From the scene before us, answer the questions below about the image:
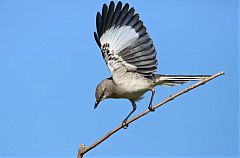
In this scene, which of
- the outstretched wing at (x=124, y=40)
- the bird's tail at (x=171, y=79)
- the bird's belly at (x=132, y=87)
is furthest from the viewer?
the bird's belly at (x=132, y=87)

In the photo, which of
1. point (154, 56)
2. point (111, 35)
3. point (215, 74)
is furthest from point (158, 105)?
point (111, 35)

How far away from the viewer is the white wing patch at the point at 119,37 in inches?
191

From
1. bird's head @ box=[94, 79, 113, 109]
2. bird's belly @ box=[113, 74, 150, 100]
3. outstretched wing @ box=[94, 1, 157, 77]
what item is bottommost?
bird's belly @ box=[113, 74, 150, 100]

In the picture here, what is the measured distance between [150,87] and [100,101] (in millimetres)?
675

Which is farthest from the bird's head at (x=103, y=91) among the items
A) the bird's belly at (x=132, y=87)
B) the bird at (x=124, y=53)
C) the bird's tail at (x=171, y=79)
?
the bird's tail at (x=171, y=79)

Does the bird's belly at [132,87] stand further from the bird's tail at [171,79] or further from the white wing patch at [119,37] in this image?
the white wing patch at [119,37]

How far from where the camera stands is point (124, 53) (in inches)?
192

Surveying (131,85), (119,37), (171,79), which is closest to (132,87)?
(131,85)

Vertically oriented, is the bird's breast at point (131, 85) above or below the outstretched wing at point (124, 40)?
below

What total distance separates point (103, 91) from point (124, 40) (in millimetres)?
705

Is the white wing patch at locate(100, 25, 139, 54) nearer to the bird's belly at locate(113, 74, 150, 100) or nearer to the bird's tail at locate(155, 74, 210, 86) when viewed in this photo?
the bird's belly at locate(113, 74, 150, 100)

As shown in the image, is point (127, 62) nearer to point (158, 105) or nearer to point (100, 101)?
point (100, 101)

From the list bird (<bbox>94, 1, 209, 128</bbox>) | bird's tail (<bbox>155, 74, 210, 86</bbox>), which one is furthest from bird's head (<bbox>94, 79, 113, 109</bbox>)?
bird's tail (<bbox>155, 74, 210, 86</bbox>)

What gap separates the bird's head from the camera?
Answer: 4.96 metres
